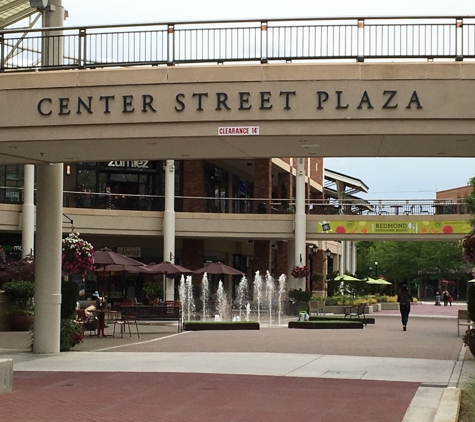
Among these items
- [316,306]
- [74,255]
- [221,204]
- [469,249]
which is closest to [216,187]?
[221,204]

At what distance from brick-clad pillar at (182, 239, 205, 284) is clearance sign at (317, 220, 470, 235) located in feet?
25.0

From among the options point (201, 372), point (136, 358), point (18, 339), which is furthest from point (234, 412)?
point (18, 339)

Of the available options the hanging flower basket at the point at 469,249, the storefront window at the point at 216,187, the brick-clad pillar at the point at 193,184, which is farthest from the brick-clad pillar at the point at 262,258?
the hanging flower basket at the point at 469,249

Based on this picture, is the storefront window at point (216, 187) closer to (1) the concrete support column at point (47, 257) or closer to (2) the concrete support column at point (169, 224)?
(2) the concrete support column at point (169, 224)

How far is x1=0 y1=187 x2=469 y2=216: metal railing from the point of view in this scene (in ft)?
145

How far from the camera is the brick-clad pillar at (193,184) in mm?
48188

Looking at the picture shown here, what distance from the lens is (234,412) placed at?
11.2 meters

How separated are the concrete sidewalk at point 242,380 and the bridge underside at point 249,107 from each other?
13.9 feet

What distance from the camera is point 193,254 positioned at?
50.4m

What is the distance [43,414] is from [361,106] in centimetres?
763

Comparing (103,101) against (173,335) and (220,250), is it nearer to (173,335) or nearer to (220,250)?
(173,335)

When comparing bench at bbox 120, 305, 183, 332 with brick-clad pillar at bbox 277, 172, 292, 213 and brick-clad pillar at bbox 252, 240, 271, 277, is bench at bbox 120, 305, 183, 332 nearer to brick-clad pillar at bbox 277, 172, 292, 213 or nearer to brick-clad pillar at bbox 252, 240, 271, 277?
brick-clad pillar at bbox 252, 240, 271, 277

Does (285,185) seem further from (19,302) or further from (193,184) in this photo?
(19,302)

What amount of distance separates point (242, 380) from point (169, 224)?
30.2 m
